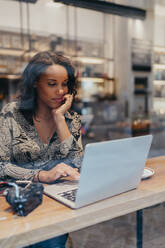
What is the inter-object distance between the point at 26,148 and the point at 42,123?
5.6 inches

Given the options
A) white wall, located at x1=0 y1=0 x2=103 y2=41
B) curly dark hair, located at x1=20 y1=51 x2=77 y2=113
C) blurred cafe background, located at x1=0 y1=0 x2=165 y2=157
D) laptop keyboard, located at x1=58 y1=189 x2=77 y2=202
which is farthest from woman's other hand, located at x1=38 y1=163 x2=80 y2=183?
blurred cafe background, located at x1=0 y1=0 x2=165 y2=157

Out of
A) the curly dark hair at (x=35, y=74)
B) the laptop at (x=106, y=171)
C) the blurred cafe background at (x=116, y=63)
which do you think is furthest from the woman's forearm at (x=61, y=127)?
the blurred cafe background at (x=116, y=63)

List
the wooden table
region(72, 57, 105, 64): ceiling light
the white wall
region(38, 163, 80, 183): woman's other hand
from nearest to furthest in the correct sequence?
the wooden table → region(38, 163, 80, 183): woman's other hand → the white wall → region(72, 57, 105, 64): ceiling light

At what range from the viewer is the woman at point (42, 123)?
3.79ft

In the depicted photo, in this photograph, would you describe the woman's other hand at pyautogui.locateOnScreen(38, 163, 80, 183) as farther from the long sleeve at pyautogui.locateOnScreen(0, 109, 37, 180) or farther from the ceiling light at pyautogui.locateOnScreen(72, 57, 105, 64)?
the ceiling light at pyautogui.locateOnScreen(72, 57, 105, 64)

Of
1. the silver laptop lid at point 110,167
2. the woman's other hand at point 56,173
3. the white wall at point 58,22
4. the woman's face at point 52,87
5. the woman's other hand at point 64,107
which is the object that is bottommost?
the woman's other hand at point 56,173

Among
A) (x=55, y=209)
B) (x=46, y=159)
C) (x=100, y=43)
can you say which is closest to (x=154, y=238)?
(x=46, y=159)

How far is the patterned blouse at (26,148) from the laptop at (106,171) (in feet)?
0.82

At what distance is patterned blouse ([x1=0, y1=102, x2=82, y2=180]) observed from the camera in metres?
1.13

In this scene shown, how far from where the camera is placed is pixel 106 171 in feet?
2.52

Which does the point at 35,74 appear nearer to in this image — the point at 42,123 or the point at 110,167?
the point at 42,123

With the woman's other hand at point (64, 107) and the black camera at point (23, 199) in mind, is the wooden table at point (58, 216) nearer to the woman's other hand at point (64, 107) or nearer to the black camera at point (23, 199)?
the black camera at point (23, 199)

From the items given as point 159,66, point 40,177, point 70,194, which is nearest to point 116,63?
point 159,66

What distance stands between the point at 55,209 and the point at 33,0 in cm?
140
